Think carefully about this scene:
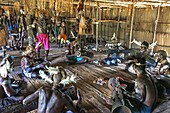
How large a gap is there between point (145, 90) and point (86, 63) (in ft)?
12.6

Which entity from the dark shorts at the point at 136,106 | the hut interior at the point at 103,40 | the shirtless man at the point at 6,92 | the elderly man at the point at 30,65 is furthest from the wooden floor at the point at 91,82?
the shirtless man at the point at 6,92

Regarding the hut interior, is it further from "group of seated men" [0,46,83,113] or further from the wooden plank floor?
"group of seated men" [0,46,83,113]

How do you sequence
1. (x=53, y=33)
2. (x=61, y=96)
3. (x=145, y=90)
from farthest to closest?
1. (x=53, y=33)
2. (x=145, y=90)
3. (x=61, y=96)

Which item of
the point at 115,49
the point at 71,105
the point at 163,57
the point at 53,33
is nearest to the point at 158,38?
the point at 115,49

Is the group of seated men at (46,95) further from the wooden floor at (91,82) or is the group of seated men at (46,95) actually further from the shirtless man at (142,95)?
the shirtless man at (142,95)

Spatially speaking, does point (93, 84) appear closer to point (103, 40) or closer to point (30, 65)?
point (30, 65)

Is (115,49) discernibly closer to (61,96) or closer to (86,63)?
(86,63)

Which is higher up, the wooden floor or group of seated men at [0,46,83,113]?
group of seated men at [0,46,83,113]

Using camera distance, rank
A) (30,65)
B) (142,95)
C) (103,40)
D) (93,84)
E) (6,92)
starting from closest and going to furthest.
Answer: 1. (6,92)
2. (142,95)
3. (93,84)
4. (30,65)
5. (103,40)

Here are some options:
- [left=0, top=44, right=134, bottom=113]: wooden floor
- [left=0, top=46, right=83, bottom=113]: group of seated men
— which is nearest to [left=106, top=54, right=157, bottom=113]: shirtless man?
[left=0, top=44, right=134, bottom=113]: wooden floor

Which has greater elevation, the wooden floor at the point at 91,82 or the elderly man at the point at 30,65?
the elderly man at the point at 30,65

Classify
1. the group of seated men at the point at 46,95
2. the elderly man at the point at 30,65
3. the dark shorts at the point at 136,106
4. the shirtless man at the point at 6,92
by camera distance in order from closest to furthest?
the group of seated men at the point at 46,95 → the shirtless man at the point at 6,92 → the dark shorts at the point at 136,106 → the elderly man at the point at 30,65

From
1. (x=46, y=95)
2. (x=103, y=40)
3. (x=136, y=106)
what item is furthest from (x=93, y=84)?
(x=103, y=40)

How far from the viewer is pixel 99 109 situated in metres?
3.16
